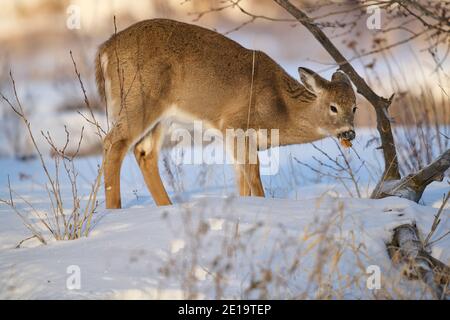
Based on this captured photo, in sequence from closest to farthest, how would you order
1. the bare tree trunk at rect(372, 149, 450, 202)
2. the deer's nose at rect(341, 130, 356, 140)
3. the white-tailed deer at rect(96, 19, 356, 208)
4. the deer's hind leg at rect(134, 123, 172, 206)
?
the bare tree trunk at rect(372, 149, 450, 202)
the white-tailed deer at rect(96, 19, 356, 208)
the deer's nose at rect(341, 130, 356, 140)
the deer's hind leg at rect(134, 123, 172, 206)

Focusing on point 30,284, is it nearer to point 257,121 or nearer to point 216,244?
point 216,244

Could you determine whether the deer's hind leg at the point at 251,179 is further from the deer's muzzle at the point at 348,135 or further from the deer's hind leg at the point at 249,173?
the deer's muzzle at the point at 348,135

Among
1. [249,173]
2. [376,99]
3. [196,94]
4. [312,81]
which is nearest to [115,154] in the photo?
[196,94]

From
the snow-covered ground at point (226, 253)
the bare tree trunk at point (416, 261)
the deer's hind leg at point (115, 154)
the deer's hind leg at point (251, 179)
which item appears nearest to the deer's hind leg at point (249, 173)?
the deer's hind leg at point (251, 179)

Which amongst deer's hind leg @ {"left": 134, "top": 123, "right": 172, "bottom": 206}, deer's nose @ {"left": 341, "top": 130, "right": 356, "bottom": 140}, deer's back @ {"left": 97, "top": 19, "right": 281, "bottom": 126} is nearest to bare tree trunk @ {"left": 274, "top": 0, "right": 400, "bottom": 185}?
deer's nose @ {"left": 341, "top": 130, "right": 356, "bottom": 140}

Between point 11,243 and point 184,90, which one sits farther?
point 184,90

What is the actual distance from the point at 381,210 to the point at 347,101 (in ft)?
9.08

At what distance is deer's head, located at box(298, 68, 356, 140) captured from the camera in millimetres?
8273

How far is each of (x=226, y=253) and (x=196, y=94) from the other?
3.44 m

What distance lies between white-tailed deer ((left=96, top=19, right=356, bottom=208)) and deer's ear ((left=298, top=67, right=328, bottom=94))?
1 centimetres

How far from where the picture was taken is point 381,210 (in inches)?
226

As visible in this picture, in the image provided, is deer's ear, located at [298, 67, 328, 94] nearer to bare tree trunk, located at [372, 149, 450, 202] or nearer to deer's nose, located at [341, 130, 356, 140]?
deer's nose, located at [341, 130, 356, 140]

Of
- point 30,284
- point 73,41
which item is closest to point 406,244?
point 30,284

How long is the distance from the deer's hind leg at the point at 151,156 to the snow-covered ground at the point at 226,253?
1851 mm
